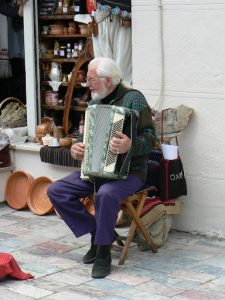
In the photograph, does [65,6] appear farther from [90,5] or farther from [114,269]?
[114,269]

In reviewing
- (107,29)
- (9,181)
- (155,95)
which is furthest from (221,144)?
(9,181)

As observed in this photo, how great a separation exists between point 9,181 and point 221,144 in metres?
2.40

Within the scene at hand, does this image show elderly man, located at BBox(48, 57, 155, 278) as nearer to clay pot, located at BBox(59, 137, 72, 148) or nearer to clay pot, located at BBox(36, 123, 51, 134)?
clay pot, located at BBox(59, 137, 72, 148)

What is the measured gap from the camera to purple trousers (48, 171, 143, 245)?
464cm

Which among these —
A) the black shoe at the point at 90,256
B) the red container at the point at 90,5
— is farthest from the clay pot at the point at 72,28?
the black shoe at the point at 90,256

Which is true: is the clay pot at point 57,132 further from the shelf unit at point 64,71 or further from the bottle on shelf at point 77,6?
the bottle on shelf at point 77,6

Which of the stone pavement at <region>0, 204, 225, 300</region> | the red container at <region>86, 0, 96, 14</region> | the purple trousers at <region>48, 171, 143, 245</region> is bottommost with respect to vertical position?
the stone pavement at <region>0, 204, 225, 300</region>

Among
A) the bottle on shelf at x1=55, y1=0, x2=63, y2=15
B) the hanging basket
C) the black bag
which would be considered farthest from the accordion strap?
the hanging basket

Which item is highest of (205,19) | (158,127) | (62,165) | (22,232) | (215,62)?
(205,19)

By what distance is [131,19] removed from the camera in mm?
5902

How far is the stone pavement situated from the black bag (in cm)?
41

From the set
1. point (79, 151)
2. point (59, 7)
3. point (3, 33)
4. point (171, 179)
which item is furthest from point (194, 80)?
point (3, 33)

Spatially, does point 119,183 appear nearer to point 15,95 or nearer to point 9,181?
point 9,181

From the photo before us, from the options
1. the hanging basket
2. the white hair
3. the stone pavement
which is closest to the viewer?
the stone pavement
